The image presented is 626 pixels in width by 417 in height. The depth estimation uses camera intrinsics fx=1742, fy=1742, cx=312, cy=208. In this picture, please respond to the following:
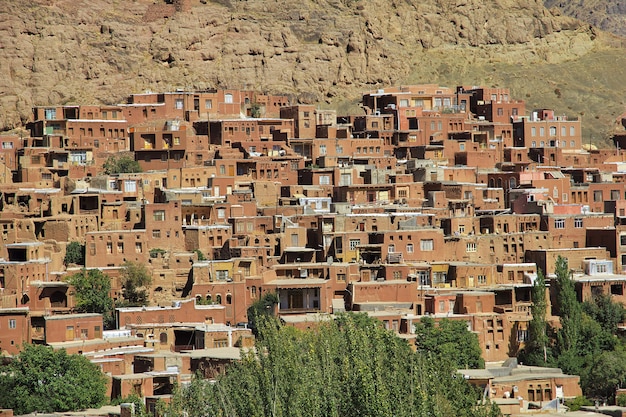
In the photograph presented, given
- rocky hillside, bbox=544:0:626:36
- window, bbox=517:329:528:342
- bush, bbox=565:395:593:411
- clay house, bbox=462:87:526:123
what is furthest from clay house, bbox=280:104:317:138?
rocky hillside, bbox=544:0:626:36

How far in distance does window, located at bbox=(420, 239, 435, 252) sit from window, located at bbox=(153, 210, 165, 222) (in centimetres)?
798

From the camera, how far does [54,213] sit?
54.6 metres

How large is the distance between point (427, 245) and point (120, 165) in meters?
12.5

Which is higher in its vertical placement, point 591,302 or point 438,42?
point 438,42

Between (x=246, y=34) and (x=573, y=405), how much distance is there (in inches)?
1319

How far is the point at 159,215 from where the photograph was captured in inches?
2111

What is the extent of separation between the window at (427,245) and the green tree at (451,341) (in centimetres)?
510

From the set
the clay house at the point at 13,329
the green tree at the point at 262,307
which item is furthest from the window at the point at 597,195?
the clay house at the point at 13,329

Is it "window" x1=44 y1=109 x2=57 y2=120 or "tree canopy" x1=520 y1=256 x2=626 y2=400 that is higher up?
"window" x1=44 y1=109 x2=57 y2=120

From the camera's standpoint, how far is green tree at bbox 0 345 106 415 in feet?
138

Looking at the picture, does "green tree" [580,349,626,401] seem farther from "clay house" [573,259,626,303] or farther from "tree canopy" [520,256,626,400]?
"clay house" [573,259,626,303]

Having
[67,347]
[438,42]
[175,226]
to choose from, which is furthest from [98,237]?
[438,42]

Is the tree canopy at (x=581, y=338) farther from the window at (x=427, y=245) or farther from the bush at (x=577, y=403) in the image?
the window at (x=427, y=245)

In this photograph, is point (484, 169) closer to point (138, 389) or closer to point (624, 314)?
point (624, 314)
